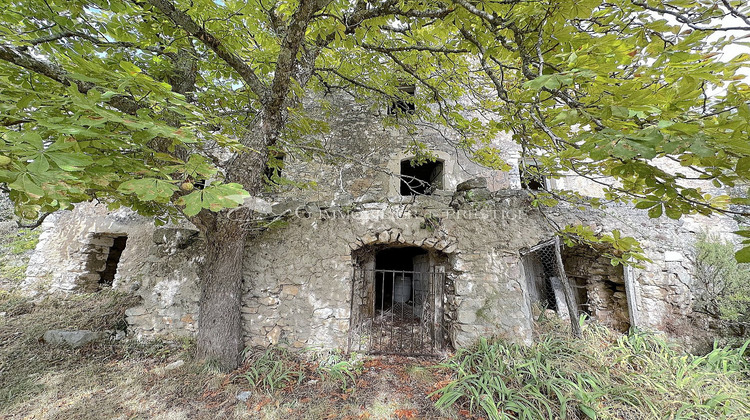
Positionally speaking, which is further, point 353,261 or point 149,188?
point 353,261

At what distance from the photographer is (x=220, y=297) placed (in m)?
3.23

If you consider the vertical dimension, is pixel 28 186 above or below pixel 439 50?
below

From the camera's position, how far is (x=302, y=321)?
11.8 ft

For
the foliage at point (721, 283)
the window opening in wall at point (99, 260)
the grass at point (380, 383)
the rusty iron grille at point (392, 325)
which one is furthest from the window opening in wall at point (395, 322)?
the window opening in wall at point (99, 260)

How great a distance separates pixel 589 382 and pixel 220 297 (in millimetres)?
4152

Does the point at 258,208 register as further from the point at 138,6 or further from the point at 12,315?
the point at 12,315

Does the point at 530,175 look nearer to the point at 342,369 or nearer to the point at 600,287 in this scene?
the point at 342,369

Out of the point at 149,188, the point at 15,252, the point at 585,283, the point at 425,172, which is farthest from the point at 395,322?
the point at 15,252

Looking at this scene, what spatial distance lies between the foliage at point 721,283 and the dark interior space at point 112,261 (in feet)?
37.9

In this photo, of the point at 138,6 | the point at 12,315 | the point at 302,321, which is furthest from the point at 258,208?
the point at 12,315

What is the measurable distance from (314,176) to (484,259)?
16.3ft

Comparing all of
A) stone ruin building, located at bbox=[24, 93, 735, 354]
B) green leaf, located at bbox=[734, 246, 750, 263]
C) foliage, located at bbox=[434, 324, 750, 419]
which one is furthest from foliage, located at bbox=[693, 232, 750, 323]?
green leaf, located at bbox=[734, 246, 750, 263]

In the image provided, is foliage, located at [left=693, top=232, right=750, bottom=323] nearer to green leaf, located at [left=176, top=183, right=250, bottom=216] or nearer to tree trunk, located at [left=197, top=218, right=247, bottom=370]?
green leaf, located at [left=176, top=183, right=250, bottom=216]

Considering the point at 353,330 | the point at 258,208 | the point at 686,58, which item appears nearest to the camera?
the point at 686,58
